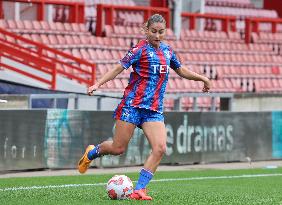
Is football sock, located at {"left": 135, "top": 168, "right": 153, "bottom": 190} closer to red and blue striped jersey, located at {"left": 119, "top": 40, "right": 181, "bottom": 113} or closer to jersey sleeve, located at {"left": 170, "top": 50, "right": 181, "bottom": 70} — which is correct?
red and blue striped jersey, located at {"left": 119, "top": 40, "right": 181, "bottom": 113}

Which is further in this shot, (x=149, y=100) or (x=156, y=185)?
(x=156, y=185)

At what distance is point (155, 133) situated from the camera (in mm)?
10938

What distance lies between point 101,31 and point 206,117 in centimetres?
842

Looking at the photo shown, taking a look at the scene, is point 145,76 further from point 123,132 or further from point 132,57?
point 123,132

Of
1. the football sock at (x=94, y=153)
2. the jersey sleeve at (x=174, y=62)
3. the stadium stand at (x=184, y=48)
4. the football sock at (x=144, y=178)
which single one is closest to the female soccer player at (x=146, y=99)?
the football sock at (x=144, y=178)

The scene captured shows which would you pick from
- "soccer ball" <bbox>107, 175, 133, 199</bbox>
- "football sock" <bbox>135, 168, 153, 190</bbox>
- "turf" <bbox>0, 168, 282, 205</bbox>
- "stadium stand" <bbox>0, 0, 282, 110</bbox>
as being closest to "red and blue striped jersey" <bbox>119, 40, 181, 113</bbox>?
"football sock" <bbox>135, 168, 153, 190</bbox>

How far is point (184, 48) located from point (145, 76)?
19.3 metres

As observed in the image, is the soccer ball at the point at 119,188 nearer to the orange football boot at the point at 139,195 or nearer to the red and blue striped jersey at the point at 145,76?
the orange football boot at the point at 139,195

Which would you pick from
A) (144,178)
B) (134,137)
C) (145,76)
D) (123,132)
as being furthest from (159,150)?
(134,137)

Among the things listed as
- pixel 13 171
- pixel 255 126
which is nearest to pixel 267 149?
pixel 255 126

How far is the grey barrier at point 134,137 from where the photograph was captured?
1688 cm

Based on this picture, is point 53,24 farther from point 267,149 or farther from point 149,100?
point 149,100

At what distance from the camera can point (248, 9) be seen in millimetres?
38281

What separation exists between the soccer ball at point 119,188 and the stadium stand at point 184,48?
1297 centimetres
